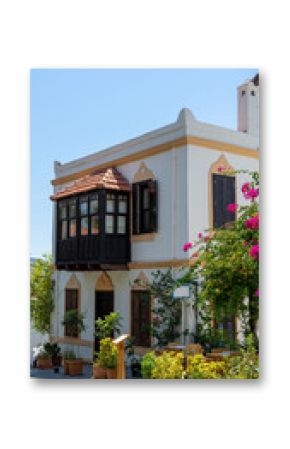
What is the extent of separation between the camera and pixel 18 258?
5.78 m

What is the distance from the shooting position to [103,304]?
6.38 meters

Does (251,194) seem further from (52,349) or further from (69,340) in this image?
(52,349)

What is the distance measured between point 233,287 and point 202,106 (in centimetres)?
164

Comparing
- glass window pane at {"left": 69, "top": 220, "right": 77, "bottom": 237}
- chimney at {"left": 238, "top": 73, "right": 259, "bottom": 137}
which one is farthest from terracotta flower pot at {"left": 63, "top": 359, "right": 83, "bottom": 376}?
chimney at {"left": 238, "top": 73, "right": 259, "bottom": 137}

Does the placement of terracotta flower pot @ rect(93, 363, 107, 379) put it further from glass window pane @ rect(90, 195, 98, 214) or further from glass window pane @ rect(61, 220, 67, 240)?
glass window pane @ rect(90, 195, 98, 214)

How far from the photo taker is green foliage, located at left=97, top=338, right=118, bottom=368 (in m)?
5.93

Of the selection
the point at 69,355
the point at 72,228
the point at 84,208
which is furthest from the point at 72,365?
the point at 84,208

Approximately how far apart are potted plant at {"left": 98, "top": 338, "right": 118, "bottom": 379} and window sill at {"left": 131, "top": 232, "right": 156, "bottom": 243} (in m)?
1.05

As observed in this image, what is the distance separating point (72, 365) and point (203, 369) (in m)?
1.17

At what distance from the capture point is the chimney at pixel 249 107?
576 cm

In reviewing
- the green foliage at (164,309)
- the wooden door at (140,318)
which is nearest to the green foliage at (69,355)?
the wooden door at (140,318)

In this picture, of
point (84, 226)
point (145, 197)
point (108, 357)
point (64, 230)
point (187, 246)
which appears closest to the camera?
point (108, 357)
